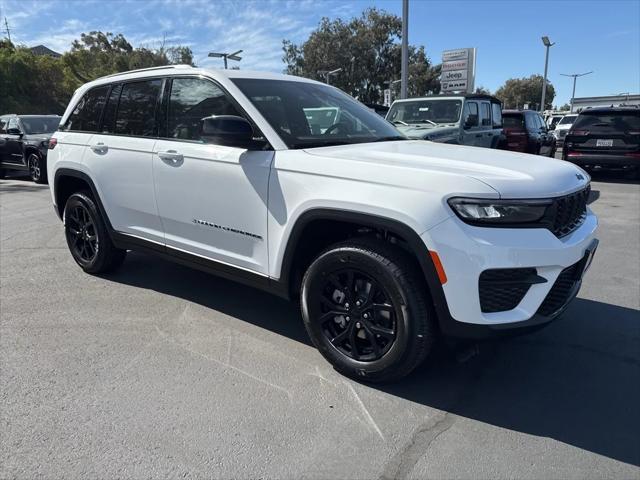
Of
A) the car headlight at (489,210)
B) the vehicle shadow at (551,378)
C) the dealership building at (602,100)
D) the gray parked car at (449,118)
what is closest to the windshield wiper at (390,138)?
the car headlight at (489,210)

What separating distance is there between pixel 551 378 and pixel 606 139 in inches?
409

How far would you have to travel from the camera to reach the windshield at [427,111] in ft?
32.7

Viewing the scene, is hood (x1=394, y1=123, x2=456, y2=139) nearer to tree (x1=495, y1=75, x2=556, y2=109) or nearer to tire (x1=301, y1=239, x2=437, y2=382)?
tire (x1=301, y1=239, x2=437, y2=382)

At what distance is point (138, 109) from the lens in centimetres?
423

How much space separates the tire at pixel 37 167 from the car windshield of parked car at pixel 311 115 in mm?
10319

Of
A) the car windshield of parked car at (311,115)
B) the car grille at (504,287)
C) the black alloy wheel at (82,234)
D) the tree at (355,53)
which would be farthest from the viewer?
the tree at (355,53)

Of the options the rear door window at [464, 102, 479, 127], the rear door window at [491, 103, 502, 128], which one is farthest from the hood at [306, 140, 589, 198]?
the rear door window at [491, 103, 502, 128]

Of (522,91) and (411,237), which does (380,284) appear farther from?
(522,91)

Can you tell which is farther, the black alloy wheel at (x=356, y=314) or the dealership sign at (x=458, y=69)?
the dealership sign at (x=458, y=69)

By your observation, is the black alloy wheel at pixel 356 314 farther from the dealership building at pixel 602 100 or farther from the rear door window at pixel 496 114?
the dealership building at pixel 602 100

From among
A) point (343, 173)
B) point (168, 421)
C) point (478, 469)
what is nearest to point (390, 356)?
point (478, 469)

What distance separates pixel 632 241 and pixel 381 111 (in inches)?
449

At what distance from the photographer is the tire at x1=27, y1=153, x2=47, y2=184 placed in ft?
39.7

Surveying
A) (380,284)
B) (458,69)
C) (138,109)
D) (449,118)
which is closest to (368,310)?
(380,284)
